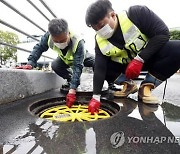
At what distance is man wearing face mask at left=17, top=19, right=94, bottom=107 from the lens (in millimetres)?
2129

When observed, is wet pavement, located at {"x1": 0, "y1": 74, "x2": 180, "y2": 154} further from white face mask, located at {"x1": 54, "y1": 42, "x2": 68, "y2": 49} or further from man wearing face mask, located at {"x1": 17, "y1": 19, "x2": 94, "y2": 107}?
white face mask, located at {"x1": 54, "y1": 42, "x2": 68, "y2": 49}

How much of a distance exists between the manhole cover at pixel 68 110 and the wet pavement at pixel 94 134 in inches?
5.8

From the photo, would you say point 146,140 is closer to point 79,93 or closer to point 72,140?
point 72,140

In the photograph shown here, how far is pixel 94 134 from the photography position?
4.22 feet

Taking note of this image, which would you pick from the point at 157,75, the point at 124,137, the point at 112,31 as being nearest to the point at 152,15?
the point at 112,31

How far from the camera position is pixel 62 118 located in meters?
1.65

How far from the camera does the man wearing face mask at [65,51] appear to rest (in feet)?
6.98

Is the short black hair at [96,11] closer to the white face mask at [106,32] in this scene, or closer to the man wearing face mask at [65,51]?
the white face mask at [106,32]

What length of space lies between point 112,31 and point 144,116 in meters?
0.77

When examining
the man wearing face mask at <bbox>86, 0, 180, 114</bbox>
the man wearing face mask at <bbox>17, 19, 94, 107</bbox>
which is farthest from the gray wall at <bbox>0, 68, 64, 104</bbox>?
the man wearing face mask at <bbox>86, 0, 180, 114</bbox>

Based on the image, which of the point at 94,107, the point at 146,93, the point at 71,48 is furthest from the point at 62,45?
the point at 146,93

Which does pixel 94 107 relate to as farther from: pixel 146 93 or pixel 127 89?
pixel 127 89

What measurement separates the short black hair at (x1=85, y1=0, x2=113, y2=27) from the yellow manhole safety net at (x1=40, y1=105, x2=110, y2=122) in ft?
2.45

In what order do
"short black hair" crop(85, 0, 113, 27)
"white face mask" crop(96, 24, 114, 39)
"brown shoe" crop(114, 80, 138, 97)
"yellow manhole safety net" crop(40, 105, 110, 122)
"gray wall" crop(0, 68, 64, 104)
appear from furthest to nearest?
1. "brown shoe" crop(114, 80, 138, 97)
2. "gray wall" crop(0, 68, 64, 104)
3. "white face mask" crop(96, 24, 114, 39)
4. "short black hair" crop(85, 0, 113, 27)
5. "yellow manhole safety net" crop(40, 105, 110, 122)
